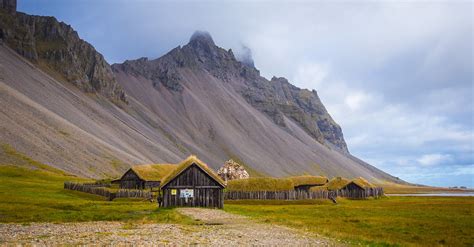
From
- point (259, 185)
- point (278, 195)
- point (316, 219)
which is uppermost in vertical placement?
point (259, 185)

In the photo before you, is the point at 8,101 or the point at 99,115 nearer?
the point at 8,101

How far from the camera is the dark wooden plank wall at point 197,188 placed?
53.2 m

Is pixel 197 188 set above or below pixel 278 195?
above

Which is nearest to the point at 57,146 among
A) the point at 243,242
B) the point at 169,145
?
the point at 169,145

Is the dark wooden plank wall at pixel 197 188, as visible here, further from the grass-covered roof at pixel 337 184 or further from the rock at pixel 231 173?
the rock at pixel 231 173

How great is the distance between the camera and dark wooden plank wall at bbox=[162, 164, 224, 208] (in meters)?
53.2

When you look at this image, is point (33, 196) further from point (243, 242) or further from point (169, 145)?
point (169, 145)

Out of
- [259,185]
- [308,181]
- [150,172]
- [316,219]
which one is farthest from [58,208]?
[308,181]

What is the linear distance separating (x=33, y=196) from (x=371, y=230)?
142 feet

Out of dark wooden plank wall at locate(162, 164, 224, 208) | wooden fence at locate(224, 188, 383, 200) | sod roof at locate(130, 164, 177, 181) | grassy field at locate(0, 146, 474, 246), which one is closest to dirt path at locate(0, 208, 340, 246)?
grassy field at locate(0, 146, 474, 246)

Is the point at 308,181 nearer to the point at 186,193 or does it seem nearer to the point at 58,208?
the point at 186,193

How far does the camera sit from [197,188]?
53875 mm

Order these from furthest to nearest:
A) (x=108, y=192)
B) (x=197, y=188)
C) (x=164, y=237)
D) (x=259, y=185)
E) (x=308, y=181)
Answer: (x=308, y=181), (x=259, y=185), (x=108, y=192), (x=197, y=188), (x=164, y=237)

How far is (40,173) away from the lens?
87750mm
